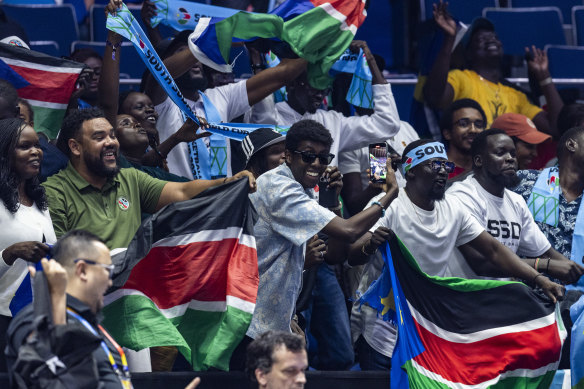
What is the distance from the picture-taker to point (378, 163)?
623 centimetres

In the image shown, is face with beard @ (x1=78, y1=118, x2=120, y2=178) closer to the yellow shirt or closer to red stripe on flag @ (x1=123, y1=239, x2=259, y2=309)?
red stripe on flag @ (x1=123, y1=239, x2=259, y2=309)

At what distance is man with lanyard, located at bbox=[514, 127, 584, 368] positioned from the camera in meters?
7.00

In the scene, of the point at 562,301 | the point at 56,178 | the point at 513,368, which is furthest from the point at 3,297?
the point at 562,301

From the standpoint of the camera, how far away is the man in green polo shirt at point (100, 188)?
17.9ft

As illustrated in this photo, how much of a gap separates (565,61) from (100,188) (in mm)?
5720

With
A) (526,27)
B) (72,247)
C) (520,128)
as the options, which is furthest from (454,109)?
(72,247)

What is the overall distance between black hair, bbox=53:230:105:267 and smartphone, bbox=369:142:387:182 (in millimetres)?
2461

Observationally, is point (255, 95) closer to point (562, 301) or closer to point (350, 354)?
point (350, 354)

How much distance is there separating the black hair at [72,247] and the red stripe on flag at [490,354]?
2581mm

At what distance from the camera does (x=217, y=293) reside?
5.60m

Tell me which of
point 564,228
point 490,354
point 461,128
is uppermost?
point 461,128

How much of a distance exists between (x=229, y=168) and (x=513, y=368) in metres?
2.35

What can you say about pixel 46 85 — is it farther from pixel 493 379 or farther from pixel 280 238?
pixel 493 379

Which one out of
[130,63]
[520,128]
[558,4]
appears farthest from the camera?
[558,4]
